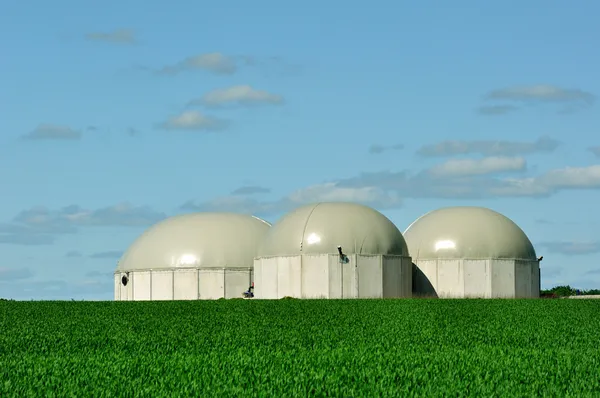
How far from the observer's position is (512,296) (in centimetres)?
6366

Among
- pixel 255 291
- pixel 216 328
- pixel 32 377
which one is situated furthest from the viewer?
pixel 255 291

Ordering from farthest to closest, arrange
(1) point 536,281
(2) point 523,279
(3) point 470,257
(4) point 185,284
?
1. (1) point 536,281
2. (4) point 185,284
3. (2) point 523,279
4. (3) point 470,257

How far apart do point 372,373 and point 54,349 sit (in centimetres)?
1049

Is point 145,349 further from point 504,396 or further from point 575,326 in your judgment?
point 575,326

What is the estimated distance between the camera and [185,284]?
214 ft

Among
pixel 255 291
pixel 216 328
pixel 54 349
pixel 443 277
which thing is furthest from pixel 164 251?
pixel 54 349

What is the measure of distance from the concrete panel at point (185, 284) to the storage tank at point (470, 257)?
1526cm

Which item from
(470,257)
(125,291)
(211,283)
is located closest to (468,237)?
(470,257)

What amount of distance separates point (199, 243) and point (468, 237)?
61.9ft

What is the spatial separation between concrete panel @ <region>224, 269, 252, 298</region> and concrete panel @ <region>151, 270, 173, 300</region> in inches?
157

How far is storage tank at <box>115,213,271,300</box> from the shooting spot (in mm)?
65312

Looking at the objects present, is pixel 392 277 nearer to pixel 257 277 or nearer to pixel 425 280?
pixel 425 280

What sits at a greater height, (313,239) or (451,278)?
(313,239)

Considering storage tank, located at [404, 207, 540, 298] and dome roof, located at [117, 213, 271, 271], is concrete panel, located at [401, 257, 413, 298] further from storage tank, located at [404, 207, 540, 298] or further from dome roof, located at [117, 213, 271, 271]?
dome roof, located at [117, 213, 271, 271]
